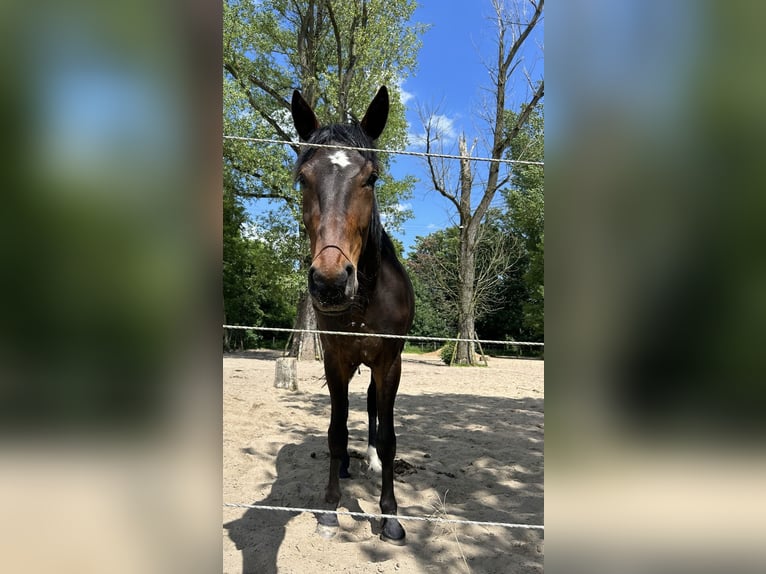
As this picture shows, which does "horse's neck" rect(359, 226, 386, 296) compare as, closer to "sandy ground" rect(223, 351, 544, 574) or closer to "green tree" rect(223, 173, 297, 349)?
"sandy ground" rect(223, 351, 544, 574)

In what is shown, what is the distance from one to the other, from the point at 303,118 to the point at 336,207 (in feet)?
3.03

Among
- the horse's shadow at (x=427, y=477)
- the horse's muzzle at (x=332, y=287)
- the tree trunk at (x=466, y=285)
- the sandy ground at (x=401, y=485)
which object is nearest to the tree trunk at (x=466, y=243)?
the tree trunk at (x=466, y=285)

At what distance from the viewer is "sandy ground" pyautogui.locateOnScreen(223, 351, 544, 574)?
2275mm

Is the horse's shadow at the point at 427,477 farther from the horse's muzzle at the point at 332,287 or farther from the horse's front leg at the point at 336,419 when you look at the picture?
the horse's muzzle at the point at 332,287

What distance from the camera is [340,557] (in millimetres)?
2309

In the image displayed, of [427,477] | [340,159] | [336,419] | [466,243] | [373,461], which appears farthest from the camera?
[466,243]

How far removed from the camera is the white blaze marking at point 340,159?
197 centimetres

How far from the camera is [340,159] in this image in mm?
1985

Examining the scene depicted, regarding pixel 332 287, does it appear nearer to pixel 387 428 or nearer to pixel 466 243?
pixel 387 428
